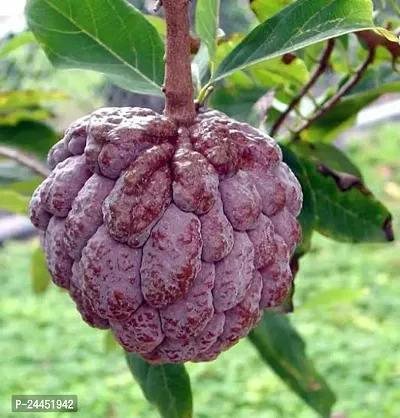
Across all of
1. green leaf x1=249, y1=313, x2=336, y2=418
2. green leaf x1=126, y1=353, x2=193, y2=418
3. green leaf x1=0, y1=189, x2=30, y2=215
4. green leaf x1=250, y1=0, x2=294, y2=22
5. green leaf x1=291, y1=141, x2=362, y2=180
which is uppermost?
green leaf x1=250, y1=0, x2=294, y2=22

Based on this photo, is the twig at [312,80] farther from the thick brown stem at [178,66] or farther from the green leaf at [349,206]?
the thick brown stem at [178,66]

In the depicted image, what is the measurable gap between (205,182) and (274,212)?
10 centimetres

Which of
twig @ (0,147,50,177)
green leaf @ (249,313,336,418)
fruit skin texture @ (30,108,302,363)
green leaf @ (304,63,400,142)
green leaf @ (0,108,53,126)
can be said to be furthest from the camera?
green leaf @ (0,108,53,126)

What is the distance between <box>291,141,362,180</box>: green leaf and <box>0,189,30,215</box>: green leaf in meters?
0.57

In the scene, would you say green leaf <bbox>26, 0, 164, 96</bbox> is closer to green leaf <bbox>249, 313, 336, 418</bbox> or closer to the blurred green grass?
green leaf <bbox>249, 313, 336, 418</bbox>

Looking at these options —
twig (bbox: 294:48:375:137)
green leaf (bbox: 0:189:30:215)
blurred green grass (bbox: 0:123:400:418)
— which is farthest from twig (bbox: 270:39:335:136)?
blurred green grass (bbox: 0:123:400:418)

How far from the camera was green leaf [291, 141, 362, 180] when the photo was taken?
1.37 m

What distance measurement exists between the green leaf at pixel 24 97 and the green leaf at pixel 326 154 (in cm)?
74

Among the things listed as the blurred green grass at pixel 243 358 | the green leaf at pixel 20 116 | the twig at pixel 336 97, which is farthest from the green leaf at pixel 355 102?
the blurred green grass at pixel 243 358

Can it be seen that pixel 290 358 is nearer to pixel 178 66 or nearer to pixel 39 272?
pixel 39 272

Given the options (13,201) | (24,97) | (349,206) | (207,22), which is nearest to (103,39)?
(207,22)

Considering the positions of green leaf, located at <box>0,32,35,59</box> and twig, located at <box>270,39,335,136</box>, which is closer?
twig, located at <box>270,39,335,136</box>

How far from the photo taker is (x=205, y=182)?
0.78m

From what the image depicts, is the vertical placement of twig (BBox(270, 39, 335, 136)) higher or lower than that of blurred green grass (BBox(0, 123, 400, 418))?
higher
